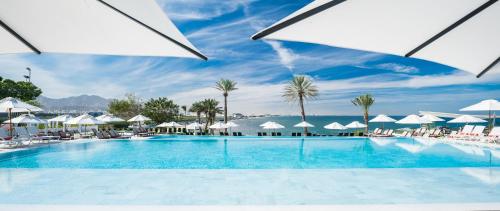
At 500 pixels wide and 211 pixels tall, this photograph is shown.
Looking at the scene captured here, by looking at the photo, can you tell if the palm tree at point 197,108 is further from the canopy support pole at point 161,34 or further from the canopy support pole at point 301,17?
the canopy support pole at point 301,17

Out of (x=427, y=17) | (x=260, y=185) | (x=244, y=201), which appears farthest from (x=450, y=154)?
(x=427, y=17)

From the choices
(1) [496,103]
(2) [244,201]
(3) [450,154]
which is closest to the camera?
(2) [244,201]

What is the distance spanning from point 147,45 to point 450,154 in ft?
51.1

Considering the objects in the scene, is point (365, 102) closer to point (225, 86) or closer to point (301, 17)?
point (225, 86)

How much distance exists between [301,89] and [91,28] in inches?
1403

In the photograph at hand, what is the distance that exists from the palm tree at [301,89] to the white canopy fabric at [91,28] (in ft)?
115

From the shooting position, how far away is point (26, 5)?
8.01 feet

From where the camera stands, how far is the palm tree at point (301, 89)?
1467 inches

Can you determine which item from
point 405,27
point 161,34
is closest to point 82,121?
point 161,34

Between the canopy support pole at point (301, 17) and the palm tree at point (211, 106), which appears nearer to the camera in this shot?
the canopy support pole at point (301, 17)

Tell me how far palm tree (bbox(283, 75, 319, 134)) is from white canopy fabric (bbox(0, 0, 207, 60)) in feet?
115

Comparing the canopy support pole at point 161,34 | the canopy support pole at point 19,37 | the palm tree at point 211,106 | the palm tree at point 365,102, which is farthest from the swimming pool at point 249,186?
the palm tree at point 211,106

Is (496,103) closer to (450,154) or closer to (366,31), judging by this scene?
(450,154)

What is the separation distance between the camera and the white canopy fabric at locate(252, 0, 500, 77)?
212 cm
